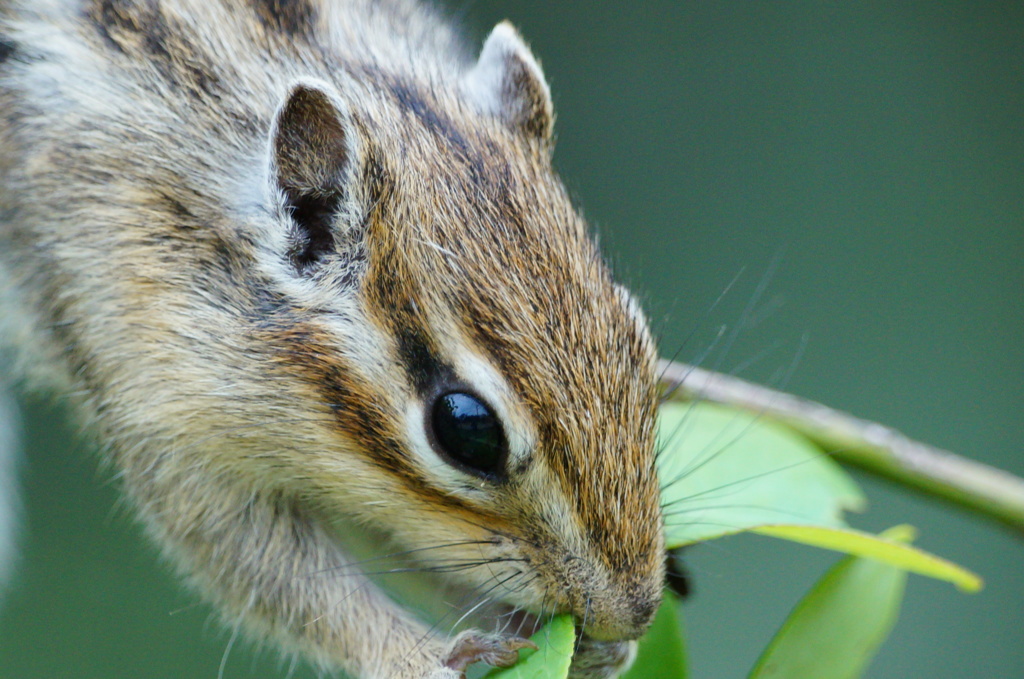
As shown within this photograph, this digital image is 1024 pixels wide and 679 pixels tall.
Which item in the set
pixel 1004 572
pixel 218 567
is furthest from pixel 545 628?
pixel 1004 572

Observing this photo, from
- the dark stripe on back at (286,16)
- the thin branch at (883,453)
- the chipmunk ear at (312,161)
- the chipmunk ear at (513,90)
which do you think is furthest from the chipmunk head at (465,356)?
the thin branch at (883,453)

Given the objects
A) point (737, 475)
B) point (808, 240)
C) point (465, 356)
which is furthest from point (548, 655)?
point (808, 240)

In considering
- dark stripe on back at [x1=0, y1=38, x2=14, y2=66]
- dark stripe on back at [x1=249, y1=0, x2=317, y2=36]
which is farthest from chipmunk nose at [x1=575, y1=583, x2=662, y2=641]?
dark stripe on back at [x1=0, y1=38, x2=14, y2=66]

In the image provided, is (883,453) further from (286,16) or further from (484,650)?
(286,16)

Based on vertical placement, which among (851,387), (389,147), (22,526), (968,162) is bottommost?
(22,526)

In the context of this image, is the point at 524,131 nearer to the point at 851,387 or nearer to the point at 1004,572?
the point at 851,387

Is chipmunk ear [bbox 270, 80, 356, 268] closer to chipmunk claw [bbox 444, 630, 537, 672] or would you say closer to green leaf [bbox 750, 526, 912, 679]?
chipmunk claw [bbox 444, 630, 537, 672]
